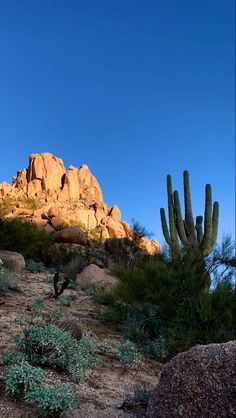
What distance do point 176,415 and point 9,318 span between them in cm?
460

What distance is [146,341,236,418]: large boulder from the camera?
3.03 m

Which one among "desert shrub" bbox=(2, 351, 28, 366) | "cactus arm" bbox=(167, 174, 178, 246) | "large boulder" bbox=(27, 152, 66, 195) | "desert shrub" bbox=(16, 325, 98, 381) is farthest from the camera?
"large boulder" bbox=(27, 152, 66, 195)

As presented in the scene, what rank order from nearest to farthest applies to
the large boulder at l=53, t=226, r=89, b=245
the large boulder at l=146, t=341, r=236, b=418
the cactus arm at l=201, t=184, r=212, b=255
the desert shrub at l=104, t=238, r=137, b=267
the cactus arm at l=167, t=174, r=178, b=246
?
the large boulder at l=146, t=341, r=236, b=418 < the cactus arm at l=201, t=184, r=212, b=255 < the cactus arm at l=167, t=174, r=178, b=246 < the desert shrub at l=104, t=238, r=137, b=267 < the large boulder at l=53, t=226, r=89, b=245

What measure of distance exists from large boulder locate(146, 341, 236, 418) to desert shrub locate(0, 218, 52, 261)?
15.4 meters

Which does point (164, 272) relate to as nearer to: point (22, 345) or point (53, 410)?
point (22, 345)

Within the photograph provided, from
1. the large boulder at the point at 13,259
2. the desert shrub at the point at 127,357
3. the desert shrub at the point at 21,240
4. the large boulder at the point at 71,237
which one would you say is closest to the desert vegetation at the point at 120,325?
the desert shrub at the point at 127,357

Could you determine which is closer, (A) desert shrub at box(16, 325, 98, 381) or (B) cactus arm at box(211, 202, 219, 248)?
(A) desert shrub at box(16, 325, 98, 381)

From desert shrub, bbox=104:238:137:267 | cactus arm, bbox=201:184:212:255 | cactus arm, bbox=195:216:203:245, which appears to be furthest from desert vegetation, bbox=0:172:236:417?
desert shrub, bbox=104:238:137:267

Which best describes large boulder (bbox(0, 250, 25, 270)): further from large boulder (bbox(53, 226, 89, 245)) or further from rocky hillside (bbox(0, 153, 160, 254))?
rocky hillside (bbox(0, 153, 160, 254))

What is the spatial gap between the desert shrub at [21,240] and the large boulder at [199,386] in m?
15.4

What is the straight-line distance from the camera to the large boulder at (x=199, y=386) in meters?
3.03

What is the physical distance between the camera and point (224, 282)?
810cm

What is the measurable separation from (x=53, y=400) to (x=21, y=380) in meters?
0.42

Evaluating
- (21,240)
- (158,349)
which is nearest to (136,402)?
(158,349)
